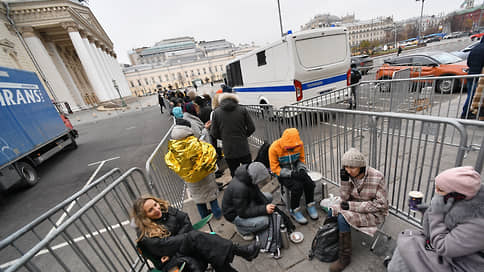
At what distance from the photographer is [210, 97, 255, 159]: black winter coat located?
326 cm

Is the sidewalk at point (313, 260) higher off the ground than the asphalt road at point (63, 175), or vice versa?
the sidewalk at point (313, 260)

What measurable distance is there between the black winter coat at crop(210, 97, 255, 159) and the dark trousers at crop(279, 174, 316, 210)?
0.98 meters

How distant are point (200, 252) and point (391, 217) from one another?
7.87 ft

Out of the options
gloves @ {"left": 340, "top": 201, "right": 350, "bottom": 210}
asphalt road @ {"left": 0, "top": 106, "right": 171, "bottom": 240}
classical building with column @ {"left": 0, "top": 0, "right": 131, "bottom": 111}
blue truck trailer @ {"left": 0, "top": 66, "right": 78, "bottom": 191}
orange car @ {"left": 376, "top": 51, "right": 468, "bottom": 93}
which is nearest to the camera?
gloves @ {"left": 340, "top": 201, "right": 350, "bottom": 210}

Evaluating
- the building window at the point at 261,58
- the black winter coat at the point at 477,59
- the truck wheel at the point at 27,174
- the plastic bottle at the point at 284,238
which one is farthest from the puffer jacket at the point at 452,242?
the truck wheel at the point at 27,174

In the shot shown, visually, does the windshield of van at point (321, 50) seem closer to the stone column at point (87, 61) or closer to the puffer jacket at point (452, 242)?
the puffer jacket at point (452, 242)

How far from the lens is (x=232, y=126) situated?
329 centimetres

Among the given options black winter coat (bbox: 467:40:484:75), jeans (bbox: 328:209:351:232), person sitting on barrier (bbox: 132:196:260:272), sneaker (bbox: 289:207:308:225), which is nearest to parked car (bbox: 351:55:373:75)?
black winter coat (bbox: 467:40:484:75)

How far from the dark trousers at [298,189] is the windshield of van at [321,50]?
15.1 ft

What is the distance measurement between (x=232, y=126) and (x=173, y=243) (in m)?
1.91

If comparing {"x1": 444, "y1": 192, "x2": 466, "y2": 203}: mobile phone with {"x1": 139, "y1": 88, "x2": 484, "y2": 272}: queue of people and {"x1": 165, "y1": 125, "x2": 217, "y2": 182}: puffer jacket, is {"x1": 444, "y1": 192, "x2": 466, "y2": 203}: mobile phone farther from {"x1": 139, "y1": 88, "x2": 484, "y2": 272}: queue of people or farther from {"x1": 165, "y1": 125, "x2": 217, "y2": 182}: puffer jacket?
{"x1": 165, "y1": 125, "x2": 217, "y2": 182}: puffer jacket

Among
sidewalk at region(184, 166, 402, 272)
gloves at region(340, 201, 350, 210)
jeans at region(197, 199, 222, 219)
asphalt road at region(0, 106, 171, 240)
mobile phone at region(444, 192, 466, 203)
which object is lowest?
asphalt road at region(0, 106, 171, 240)

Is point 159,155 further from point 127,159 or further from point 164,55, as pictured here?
point 164,55

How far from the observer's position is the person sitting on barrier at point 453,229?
4.11 feet
